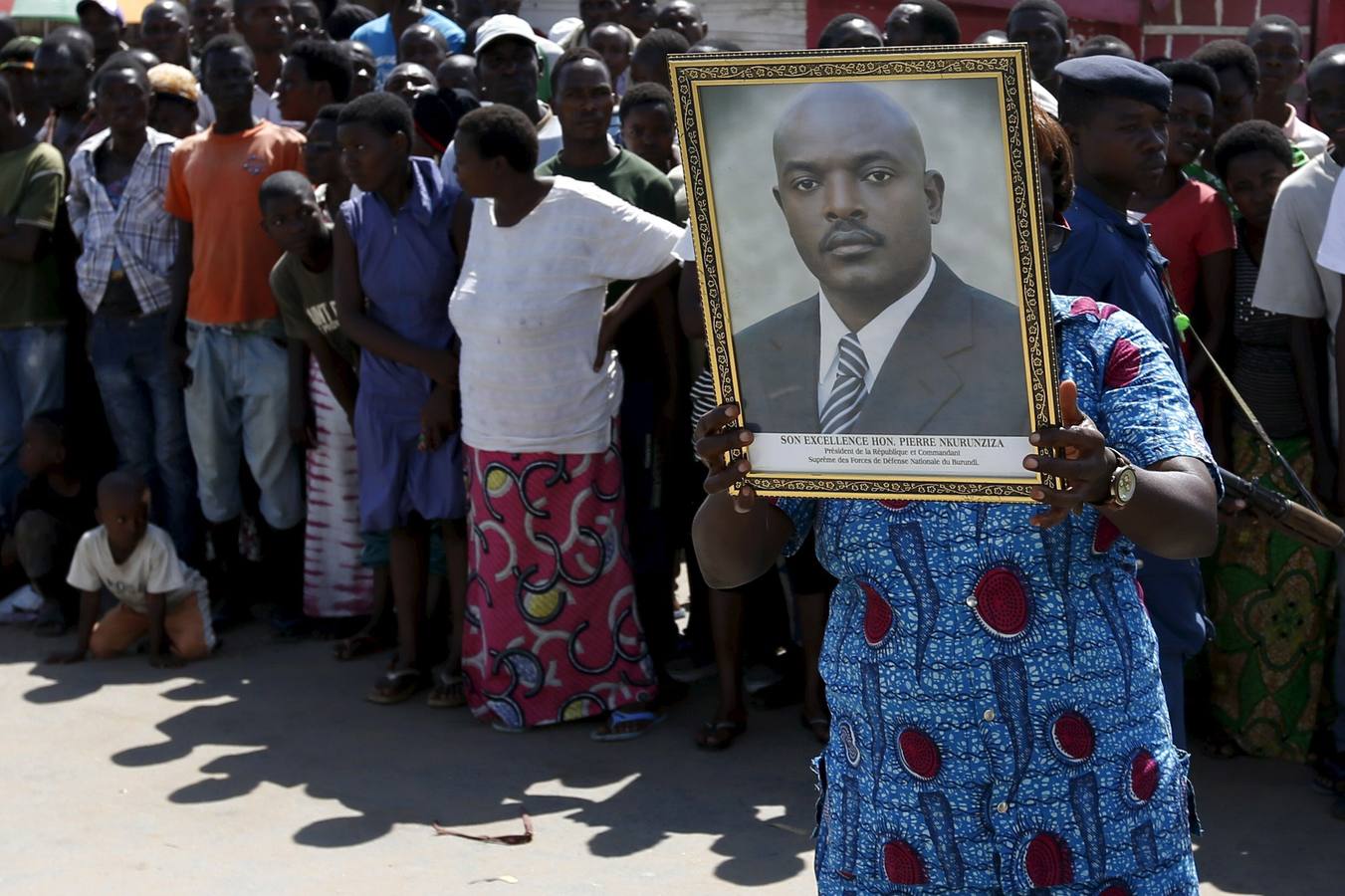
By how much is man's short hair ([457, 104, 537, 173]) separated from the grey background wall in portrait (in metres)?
3.29

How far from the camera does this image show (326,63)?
7508 millimetres

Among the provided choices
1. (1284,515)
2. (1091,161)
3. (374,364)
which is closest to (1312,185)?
(1091,161)

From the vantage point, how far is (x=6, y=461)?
25.1 ft

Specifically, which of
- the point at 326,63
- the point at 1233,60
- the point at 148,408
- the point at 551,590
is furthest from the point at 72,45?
the point at 1233,60

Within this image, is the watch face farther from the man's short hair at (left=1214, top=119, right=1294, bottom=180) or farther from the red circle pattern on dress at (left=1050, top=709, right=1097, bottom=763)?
the man's short hair at (left=1214, top=119, right=1294, bottom=180)

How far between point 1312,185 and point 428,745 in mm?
3229

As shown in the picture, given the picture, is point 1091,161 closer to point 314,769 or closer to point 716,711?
point 716,711

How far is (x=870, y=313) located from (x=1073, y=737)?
2.18 feet

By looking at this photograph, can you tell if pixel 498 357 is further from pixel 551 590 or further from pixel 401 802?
pixel 401 802

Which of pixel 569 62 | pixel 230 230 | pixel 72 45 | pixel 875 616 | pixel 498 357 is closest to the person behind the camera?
pixel 875 616

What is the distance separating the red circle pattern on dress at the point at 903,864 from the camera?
251 centimetres

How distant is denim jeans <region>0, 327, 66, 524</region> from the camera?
24.5ft

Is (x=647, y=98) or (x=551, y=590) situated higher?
(x=647, y=98)
